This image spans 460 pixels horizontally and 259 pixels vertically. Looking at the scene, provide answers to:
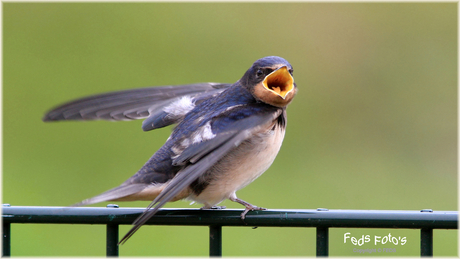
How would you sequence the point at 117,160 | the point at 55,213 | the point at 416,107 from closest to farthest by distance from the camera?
1. the point at 55,213
2. the point at 117,160
3. the point at 416,107

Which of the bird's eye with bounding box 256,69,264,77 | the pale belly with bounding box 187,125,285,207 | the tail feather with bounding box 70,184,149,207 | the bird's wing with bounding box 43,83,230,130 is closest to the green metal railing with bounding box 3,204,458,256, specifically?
the tail feather with bounding box 70,184,149,207

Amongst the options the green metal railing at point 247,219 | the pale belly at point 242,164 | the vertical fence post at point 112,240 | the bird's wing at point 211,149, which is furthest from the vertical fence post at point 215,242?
the pale belly at point 242,164

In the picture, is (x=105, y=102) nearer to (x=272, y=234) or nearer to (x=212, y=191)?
(x=212, y=191)

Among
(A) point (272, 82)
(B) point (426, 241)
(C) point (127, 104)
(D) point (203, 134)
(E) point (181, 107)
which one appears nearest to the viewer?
(B) point (426, 241)

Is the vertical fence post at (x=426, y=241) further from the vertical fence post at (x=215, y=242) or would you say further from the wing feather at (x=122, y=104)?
the wing feather at (x=122, y=104)

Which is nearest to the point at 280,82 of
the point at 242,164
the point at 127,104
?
the point at 242,164

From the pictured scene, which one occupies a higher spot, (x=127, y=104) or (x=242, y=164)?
(x=127, y=104)

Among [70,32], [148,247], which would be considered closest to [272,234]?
[148,247]

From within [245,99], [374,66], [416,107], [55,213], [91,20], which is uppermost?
[91,20]

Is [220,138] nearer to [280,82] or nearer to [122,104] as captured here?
[280,82]
